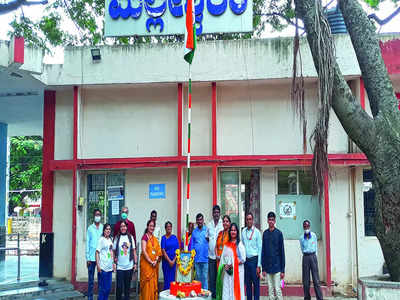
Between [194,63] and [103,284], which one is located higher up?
[194,63]

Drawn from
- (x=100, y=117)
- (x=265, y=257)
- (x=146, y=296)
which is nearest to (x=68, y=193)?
(x=100, y=117)

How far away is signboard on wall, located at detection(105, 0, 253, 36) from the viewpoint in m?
10.8

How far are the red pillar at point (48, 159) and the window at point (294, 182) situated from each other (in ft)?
17.1

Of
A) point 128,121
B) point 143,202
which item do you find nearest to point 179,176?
point 143,202

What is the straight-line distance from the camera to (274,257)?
8.31 meters

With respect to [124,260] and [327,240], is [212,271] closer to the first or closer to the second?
[124,260]

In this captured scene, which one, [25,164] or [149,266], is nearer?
[149,266]

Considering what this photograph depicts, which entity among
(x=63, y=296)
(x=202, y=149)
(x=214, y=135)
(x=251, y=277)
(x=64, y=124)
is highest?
(x=64, y=124)

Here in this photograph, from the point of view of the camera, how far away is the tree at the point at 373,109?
5.63 metres

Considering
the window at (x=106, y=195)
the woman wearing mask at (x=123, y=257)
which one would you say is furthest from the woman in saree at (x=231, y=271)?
the window at (x=106, y=195)

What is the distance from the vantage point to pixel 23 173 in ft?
82.1

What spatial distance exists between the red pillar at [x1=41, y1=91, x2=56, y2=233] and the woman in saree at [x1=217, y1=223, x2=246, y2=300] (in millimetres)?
4759

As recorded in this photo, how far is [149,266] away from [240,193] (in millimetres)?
3098

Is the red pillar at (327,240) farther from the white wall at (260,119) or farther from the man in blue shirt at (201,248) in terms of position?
the man in blue shirt at (201,248)
